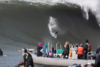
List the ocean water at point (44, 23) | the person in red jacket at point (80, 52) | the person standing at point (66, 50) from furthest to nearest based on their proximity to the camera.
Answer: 1. the ocean water at point (44, 23)
2. the person standing at point (66, 50)
3. the person in red jacket at point (80, 52)

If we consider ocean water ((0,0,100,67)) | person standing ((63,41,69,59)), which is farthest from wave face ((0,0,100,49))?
person standing ((63,41,69,59))

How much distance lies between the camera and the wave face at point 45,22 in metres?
40.8

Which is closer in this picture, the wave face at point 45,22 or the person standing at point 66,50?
the person standing at point 66,50

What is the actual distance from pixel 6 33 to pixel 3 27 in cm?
195

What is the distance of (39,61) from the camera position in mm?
17422

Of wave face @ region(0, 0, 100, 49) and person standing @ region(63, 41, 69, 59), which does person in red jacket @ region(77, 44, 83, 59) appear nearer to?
person standing @ region(63, 41, 69, 59)

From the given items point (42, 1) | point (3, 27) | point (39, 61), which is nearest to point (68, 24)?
point (42, 1)

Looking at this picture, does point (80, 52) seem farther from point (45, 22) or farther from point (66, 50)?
point (45, 22)

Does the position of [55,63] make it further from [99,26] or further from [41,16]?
[99,26]

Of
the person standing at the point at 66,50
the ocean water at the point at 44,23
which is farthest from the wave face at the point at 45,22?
the person standing at the point at 66,50

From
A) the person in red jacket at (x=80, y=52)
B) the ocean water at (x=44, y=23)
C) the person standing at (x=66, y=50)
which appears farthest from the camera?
the ocean water at (x=44, y=23)

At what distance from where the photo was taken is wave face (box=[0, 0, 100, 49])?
4075 cm

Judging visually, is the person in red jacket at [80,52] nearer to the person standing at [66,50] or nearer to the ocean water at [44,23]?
the person standing at [66,50]

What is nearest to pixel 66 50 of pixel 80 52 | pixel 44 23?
pixel 80 52
